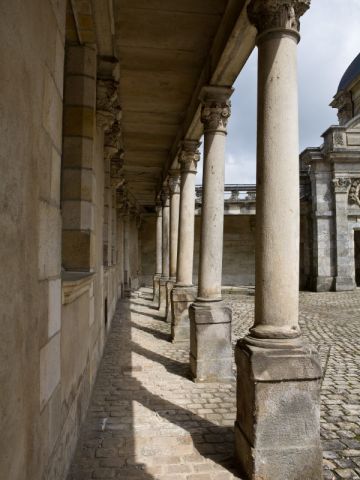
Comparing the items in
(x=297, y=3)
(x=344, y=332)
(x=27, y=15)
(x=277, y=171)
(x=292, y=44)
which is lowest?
(x=344, y=332)

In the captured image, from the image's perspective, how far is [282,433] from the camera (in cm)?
275

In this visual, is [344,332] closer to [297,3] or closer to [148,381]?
[148,381]

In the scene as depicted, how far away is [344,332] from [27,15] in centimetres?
830

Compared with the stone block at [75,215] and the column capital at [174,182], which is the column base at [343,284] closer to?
the column capital at [174,182]

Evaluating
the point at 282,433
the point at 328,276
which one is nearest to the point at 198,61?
the point at 282,433

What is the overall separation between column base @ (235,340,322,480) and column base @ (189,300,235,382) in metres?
2.12

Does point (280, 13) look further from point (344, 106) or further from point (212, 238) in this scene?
point (344, 106)

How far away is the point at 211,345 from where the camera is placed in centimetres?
500

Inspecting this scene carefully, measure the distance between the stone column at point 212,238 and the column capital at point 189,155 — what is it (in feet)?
6.53

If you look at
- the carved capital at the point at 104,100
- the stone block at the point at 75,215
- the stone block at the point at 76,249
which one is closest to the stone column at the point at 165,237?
the carved capital at the point at 104,100

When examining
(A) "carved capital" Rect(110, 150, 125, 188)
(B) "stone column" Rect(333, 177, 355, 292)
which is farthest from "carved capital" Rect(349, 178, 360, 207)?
(A) "carved capital" Rect(110, 150, 125, 188)

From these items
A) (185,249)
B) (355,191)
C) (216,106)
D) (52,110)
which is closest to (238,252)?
(355,191)

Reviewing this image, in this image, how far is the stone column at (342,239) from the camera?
1608 centimetres

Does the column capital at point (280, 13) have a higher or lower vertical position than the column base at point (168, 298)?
higher
